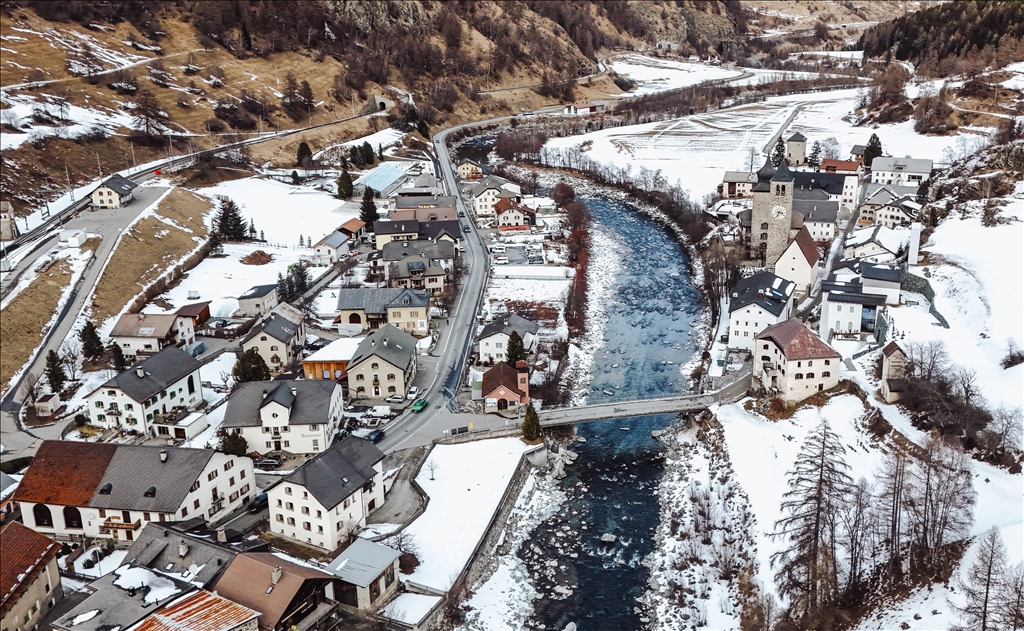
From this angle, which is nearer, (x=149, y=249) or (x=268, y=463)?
(x=268, y=463)

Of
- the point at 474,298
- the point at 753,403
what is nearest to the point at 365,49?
the point at 474,298

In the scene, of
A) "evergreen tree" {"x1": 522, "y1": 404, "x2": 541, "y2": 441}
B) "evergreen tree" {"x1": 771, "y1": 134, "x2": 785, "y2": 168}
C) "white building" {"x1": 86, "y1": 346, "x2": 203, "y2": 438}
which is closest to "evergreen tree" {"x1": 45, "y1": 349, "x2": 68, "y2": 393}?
"white building" {"x1": 86, "y1": 346, "x2": 203, "y2": 438}

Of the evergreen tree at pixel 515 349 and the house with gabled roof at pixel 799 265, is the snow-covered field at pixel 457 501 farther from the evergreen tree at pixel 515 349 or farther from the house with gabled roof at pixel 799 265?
the house with gabled roof at pixel 799 265

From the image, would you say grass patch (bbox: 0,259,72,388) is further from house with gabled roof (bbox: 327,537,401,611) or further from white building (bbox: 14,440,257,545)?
house with gabled roof (bbox: 327,537,401,611)

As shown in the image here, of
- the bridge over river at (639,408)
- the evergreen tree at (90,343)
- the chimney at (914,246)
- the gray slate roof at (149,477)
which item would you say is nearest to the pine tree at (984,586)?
the bridge over river at (639,408)

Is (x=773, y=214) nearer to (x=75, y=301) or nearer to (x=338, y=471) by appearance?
(x=338, y=471)

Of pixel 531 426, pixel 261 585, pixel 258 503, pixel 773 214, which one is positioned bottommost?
pixel 258 503

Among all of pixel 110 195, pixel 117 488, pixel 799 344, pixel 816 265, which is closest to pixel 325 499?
pixel 117 488

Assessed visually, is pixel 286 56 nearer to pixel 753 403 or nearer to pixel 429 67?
pixel 429 67
